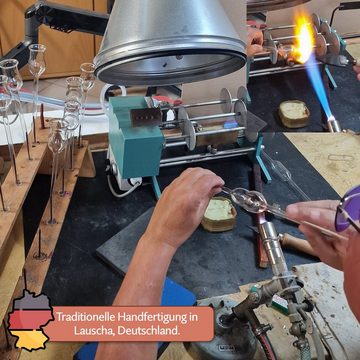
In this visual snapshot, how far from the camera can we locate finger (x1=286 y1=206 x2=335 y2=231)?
0.67m

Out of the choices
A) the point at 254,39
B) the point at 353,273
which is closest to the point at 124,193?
the point at 254,39

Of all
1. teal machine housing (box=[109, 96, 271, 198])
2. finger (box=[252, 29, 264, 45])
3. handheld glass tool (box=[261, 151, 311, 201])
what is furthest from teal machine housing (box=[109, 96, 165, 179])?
finger (box=[252, 29, 264, 45])

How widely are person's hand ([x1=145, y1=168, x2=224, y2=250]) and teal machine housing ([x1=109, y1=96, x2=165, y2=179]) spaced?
0.35 m

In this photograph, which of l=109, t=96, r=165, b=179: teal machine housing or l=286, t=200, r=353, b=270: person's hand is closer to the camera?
l=286, t=200, r=353, b=270: person's hand

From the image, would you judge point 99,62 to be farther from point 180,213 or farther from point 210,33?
point 180,213

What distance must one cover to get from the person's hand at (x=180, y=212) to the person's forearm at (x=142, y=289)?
2 centimetres

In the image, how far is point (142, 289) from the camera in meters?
0.65

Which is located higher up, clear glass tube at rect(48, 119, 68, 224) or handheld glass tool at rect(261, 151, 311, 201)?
clear glass tube at rect(48, 119, 68, 224)

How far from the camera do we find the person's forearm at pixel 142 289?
2.07 ft

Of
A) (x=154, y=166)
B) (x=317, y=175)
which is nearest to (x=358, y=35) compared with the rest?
(x=317, y=175)

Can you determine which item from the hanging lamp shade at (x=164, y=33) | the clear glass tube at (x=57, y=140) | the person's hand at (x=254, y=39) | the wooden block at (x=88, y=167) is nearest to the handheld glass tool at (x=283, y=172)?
the person's hand at (x=254, y=39)

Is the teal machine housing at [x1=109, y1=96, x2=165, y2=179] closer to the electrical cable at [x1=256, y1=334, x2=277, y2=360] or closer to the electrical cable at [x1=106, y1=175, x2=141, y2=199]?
the electrical cable at [x1=106, y1=175, x2=141, y2=199]

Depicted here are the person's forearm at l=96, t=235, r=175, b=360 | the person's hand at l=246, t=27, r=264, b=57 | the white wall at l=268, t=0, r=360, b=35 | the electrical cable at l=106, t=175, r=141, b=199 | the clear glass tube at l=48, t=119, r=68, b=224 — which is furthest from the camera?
the white wall at l=268, t=0, r=360, b=35

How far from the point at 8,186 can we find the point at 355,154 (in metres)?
1.03
